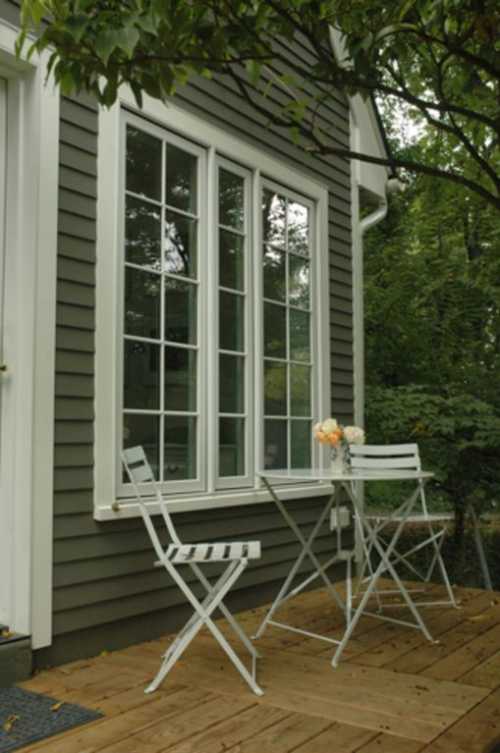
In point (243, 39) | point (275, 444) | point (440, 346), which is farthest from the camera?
point (440, 346)

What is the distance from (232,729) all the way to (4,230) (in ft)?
7.32

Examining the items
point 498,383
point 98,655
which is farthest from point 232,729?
point 498,383

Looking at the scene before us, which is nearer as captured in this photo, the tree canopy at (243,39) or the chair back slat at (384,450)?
the tree canopy at (243,39)

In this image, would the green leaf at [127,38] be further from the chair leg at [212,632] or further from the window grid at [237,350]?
the window grid at [237,350]

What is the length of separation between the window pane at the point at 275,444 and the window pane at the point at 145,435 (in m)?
1.00

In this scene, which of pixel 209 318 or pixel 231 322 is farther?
pixel 231 322

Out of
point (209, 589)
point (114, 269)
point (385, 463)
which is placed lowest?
point (209, 589)

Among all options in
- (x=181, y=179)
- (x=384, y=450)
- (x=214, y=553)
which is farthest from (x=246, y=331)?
(x=214, y=553)

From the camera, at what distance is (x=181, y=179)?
447 cm

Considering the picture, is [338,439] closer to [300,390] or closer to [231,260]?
[300,390]

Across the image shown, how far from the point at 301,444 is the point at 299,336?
720mm

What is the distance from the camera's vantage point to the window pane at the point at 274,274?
202 inches

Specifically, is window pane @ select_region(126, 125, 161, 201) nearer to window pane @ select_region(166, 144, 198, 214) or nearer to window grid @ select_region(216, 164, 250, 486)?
window pane @ select_region(166, 144, 198, 214)

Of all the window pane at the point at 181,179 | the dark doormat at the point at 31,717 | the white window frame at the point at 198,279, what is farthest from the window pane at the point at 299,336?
the dark doormat at the point at 31,717
